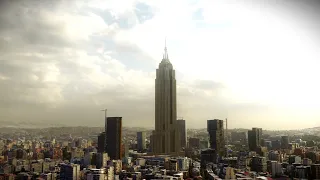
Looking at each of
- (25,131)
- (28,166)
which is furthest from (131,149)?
(25,131)

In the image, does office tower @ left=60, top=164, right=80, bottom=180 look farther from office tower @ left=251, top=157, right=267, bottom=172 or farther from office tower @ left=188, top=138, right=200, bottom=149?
office tower @ left=188, top=138, right=200, bottom=149

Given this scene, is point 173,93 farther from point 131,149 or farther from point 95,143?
point 95,143

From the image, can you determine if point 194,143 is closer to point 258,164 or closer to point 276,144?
point 276,144

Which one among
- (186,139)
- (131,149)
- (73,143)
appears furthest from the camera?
(186,139)

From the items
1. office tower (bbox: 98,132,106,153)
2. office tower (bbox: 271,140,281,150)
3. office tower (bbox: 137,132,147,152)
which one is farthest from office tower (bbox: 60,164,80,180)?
office tower (bbox: 271,140,281,150)

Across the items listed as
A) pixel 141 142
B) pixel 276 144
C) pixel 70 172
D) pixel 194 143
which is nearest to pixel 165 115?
pixel 141 142

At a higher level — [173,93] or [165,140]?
[173,93]

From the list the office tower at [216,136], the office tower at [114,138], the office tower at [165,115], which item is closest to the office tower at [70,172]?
the office tower at [114,138]
